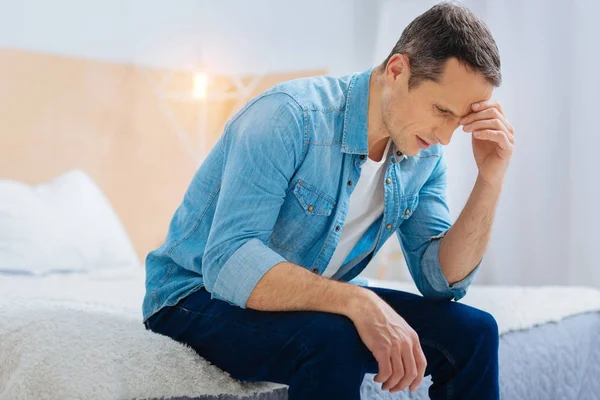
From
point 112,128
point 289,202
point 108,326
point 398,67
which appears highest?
point 398,67

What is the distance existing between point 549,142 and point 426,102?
161 centimetres

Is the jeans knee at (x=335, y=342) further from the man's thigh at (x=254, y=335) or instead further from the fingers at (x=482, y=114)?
the fingers at (x=482, y=114)

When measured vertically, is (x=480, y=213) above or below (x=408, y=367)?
above

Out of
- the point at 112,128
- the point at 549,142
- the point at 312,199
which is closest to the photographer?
the point at 312,199

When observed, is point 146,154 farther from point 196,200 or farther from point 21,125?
point 196,200

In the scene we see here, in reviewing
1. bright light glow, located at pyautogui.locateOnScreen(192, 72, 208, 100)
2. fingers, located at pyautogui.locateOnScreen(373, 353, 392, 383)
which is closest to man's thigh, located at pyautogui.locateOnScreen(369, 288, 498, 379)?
fingers, located at pyautogui.locateOnScreen(373, 353, 392, 383)

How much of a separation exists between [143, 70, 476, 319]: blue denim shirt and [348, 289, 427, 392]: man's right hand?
160 millimetres

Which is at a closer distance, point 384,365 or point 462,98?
point 384,365

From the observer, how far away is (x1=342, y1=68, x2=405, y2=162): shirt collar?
1367 millimetres

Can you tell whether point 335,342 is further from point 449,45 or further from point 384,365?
point 449,45

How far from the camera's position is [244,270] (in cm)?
118

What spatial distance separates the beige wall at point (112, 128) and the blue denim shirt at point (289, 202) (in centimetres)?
192

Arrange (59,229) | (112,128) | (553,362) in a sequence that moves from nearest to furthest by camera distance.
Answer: (553,362), (59,229), (112,128)

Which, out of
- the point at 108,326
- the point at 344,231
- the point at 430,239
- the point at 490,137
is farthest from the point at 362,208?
the point at 108,326
